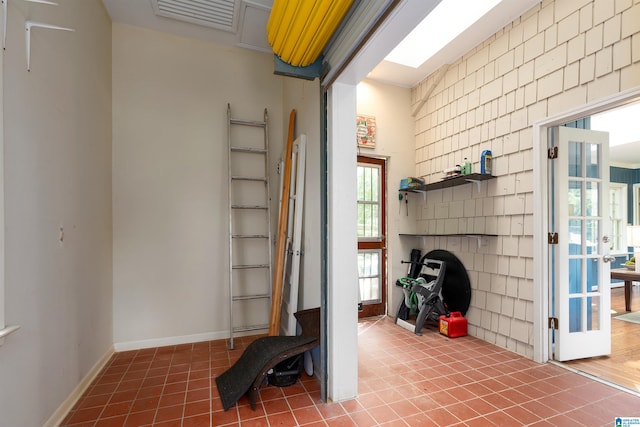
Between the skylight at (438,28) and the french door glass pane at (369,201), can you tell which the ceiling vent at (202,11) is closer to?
the skylight at (438,28)

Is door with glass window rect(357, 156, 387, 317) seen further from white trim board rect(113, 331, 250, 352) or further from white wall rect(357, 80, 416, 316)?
white trim board rect(113, 331, 250, 352)

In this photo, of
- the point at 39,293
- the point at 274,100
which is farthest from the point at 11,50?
the point at 274,100

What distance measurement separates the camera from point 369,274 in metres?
4.16

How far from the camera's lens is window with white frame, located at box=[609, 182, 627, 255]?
673 centimetres

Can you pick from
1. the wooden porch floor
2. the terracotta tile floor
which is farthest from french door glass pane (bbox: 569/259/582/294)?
the terracotta tile floor

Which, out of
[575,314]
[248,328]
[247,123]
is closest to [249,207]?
[247,123]

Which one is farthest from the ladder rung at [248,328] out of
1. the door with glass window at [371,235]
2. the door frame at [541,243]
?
the door frame at [541,243]

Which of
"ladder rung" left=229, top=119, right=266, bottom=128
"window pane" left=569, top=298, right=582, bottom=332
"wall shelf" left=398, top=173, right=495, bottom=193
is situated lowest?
"window pane" left=569, top=298, right=582, bottom=332

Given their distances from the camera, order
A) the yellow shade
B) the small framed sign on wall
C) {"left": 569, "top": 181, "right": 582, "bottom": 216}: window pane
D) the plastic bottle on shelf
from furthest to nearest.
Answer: the small framed sign on wall, the plastic bottle on shelf, {"left": 569, "top": 181, "right": 582, "bottom": 216}: window pane, the yellow shade

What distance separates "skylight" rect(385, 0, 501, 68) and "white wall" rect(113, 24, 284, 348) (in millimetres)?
1839

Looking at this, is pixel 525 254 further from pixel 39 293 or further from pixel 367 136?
pixel 39 293

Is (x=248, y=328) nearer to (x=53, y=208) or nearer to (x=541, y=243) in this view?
(x=53, y=208)

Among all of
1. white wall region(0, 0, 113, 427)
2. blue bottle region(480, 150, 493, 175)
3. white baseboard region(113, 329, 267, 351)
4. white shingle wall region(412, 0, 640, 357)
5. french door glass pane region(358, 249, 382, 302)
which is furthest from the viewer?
french door glass pane region(358, 249, 382, 302)

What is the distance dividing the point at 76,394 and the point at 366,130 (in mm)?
3934
